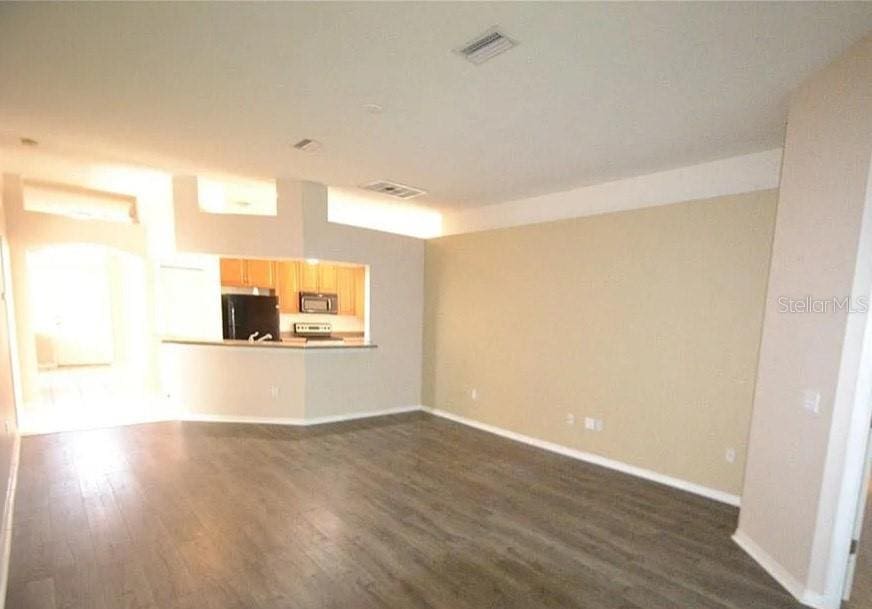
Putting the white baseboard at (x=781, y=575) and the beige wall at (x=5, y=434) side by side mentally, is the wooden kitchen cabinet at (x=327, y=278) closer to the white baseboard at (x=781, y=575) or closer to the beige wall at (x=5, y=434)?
the beige wall at (x=5, y=434)

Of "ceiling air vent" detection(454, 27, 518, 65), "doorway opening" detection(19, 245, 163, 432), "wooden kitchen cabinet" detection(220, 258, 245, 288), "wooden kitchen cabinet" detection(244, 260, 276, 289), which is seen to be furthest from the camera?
"wooden kitchen cabinet" detection(244, 260, 276, 289)

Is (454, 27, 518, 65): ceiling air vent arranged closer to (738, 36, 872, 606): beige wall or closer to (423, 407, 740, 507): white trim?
(738, 36, 872, 606): beige wall

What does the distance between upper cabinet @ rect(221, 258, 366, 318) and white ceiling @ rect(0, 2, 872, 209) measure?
8.29 feet

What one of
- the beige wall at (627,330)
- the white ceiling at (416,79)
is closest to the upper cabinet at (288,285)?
the white ceiling at (416,79)

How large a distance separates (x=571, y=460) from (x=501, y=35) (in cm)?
391

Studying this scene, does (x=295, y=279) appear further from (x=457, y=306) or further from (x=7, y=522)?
(x=7, y=522)

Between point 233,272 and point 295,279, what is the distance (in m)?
1.05

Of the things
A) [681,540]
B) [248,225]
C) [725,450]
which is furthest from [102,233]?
[725,450]

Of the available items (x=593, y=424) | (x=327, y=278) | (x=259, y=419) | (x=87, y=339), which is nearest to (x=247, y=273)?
(x=327, y=278)

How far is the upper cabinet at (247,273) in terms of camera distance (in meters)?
5.76

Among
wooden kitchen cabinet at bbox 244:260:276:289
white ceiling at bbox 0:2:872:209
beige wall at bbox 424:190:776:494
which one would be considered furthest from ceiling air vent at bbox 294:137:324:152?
wooden kitchen cabinet at bbox 244:260:276:289

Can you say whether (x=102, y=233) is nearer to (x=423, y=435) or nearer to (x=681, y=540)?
(x=423, y=435)

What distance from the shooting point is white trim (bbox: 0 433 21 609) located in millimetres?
1922

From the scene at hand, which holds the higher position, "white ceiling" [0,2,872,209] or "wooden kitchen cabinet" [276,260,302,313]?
"white ceiling" [0,2,872,209]
